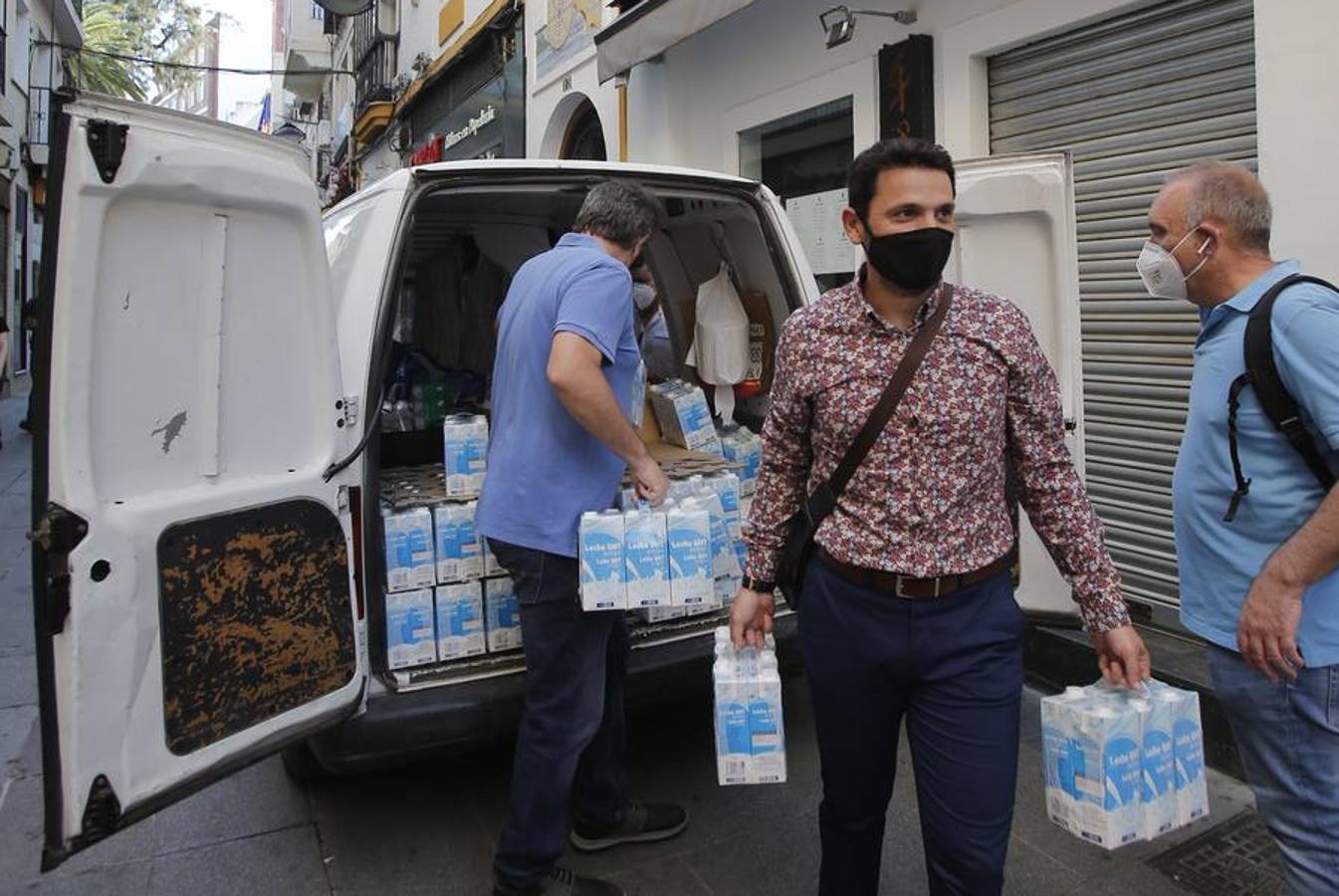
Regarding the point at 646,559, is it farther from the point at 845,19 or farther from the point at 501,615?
the point at 845,19

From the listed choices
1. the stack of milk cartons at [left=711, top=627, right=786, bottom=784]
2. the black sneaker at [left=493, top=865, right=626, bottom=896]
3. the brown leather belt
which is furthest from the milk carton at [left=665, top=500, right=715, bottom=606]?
the black sneaker at [left=493, top=865, right=626, bottom=896]

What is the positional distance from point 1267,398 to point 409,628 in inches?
91.9

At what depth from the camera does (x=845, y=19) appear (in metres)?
5.90

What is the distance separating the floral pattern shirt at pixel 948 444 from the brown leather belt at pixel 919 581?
0.05 ft

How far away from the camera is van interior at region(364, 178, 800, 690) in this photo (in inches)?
147

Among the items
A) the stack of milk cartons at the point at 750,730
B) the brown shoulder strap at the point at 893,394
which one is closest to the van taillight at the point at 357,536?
the stack of milk cartons at the point at 750,730

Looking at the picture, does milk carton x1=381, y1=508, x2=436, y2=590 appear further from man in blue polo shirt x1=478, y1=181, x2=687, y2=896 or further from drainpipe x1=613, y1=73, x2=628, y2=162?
drainpipe x1=613, y1=73, x2=628, y2=162

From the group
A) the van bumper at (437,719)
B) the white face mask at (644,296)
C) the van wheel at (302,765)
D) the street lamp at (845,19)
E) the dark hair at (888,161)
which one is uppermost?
the street lamp at (845,19)

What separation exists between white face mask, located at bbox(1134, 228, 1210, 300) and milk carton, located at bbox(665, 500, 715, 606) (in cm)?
125

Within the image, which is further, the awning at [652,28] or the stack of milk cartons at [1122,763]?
the awning at [652,28]

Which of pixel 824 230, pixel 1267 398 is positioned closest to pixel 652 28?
pixel 824 230

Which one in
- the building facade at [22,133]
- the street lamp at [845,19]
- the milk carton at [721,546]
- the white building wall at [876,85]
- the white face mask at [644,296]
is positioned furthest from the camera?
the building facade at [22,133]

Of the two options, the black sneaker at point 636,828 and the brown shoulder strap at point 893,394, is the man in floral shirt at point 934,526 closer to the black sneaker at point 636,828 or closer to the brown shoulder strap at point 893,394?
the brown shoulder strap at point 893,394

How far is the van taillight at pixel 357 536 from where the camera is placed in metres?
2.63
